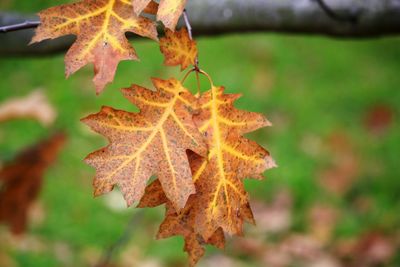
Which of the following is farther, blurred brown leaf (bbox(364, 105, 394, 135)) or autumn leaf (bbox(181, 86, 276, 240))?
blurred brown leaf (bbox(364, 105, 394, 135))

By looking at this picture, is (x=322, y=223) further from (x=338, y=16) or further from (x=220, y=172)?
(x=220, y=172)

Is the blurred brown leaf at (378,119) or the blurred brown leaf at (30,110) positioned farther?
the blurred brown leaf at (378,119)

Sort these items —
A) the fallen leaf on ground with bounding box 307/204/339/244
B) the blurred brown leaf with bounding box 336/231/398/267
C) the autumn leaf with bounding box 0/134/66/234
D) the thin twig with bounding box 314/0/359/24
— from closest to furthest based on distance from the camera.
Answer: the thin twig with bounding box 314/0/359/24
the autumn leaf with bounding box 0/134/66/234
the blurred brown leaf with bounding box 336/231/398/267
the fallen leaf on ground with bounding box 307/204/339/244

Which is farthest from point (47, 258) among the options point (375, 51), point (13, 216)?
point (375, 51)

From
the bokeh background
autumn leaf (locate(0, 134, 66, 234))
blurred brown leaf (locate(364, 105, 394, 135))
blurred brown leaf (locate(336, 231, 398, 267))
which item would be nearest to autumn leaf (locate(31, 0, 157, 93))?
autumn leaf (locate(0, 134, 66, 234))

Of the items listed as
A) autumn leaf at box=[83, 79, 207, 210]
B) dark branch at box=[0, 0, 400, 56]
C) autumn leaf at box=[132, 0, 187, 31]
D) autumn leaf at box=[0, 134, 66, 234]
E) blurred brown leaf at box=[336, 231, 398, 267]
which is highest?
dark branch at box=[0, 0, 400, 56]

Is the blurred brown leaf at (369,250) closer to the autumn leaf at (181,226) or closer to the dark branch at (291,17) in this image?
the dark branch at (291,17)

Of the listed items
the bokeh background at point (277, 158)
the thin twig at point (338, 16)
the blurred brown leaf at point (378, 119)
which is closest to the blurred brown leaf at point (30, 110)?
the bokeh background at point (277, 158)

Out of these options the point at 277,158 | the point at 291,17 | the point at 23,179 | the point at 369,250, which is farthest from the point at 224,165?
the point at 277,158

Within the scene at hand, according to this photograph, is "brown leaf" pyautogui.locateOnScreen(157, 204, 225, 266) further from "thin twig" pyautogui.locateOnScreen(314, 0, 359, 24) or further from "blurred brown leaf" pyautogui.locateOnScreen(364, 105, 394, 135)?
"blurred brown leaf" pyautogui.locateOnScreen(364, 105, 394, 135)
